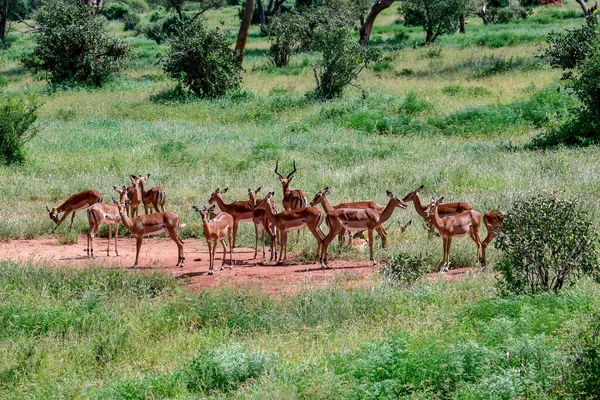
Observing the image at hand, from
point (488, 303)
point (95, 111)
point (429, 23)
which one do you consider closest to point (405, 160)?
point (488, 303)

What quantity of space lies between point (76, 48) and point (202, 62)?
5783mm

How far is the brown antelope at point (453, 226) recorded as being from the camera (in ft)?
33.9

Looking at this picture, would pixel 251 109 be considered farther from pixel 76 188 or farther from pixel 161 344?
pixel 161 344

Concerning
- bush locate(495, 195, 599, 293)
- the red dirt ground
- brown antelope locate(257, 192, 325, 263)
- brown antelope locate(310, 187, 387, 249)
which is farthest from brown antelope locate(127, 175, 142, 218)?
bush locate(495, 195, 599, 293)

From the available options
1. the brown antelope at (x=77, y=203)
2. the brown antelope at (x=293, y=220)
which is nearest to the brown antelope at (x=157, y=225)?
the brown antelope at (x=293, y=220)

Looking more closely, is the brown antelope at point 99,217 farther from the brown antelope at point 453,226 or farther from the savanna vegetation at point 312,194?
the brown antelope at point 453,226

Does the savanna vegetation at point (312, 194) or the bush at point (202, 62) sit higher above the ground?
the bush at point (202, 62)

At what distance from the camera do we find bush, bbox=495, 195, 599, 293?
28.2 ft

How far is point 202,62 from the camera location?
26.5 meters

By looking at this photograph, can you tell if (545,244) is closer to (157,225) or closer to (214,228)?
(214,228)

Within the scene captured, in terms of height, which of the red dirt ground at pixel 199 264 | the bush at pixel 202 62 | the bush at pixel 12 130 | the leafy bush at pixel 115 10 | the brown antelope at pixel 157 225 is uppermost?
the leafy bush at pixel 115 10

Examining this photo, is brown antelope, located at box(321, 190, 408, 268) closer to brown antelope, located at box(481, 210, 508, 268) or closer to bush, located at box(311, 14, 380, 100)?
brown antelope, located at box(481, 210, 508, 268)

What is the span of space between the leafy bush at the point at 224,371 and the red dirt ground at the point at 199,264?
2675mm

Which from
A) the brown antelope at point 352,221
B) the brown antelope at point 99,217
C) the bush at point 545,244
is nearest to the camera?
the bush at point 545,244
